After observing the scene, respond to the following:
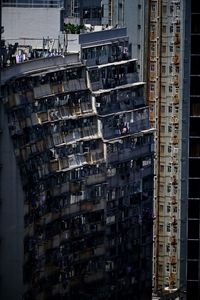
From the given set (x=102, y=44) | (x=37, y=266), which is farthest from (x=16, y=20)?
(x=37, y=266)

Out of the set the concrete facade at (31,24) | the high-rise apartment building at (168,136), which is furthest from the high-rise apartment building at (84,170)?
the high-rise apartment building at (168,136)

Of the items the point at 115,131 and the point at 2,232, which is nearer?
the point at 2,232

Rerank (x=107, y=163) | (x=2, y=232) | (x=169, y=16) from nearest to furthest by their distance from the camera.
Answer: (x=2, y=232) → (x=107, y=163) → (x=169, y=16)

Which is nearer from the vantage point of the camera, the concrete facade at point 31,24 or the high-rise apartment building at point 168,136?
the concrete facade at point 31,24

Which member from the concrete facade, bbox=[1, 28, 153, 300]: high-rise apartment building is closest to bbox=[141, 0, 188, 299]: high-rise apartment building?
bbox=[1, 28, 153, 300]: high-rise apartment building

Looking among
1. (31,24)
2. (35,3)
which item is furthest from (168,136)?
(35,3)

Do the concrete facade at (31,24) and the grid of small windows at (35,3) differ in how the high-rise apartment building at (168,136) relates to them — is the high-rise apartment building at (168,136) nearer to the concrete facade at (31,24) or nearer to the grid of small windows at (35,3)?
the grid of small windows at (35,3)

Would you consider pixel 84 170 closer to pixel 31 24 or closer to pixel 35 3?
pixel 31 24

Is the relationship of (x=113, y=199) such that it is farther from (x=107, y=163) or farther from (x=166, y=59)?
(x=166, y=59)
